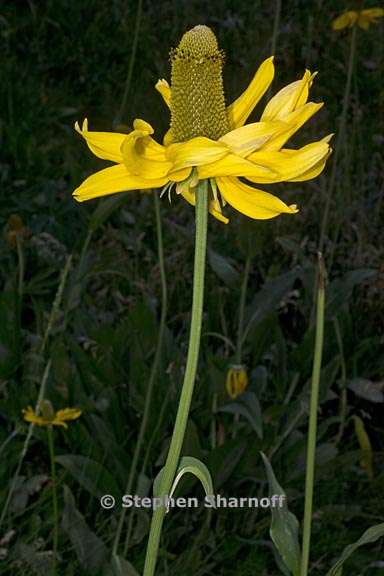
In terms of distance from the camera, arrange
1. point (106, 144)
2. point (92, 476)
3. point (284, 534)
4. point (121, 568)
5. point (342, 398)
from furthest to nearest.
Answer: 1. point (342, 398)
2. point (92, 476)
3. point (121, 568)
4. point (284, 534)
5. point (106, 144)

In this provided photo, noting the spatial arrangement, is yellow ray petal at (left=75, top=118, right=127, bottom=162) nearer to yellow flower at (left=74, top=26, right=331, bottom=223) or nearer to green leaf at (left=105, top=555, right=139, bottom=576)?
yellow flower at (left=74, top=26, right=331, bottom=223)

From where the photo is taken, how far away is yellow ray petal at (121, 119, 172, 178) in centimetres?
79

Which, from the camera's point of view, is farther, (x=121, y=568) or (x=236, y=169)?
(x=121, y=568)

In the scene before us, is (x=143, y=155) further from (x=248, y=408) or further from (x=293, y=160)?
(x=248, y=408)

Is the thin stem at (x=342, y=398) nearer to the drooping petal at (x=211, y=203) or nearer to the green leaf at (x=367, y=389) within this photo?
the green leaf at (x=367, y=389)

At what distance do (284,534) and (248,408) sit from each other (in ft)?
2.50

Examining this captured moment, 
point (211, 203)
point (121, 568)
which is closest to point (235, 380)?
point (121, 568)

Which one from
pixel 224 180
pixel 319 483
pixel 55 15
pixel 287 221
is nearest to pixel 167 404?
pixel 319 483

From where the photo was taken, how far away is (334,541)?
171 cm

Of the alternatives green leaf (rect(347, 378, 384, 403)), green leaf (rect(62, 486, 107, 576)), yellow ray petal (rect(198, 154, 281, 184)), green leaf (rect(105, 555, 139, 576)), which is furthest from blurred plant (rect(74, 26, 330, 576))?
green leaf (rect(347, 378, 384, 403))

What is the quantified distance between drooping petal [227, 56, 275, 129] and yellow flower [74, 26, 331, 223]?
0.04 m

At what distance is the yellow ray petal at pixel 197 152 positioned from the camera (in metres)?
0.77

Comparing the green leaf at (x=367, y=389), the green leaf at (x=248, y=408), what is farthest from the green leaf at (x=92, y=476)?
the green leaf at (x=367, y=389)

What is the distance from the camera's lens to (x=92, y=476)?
5.61ft
